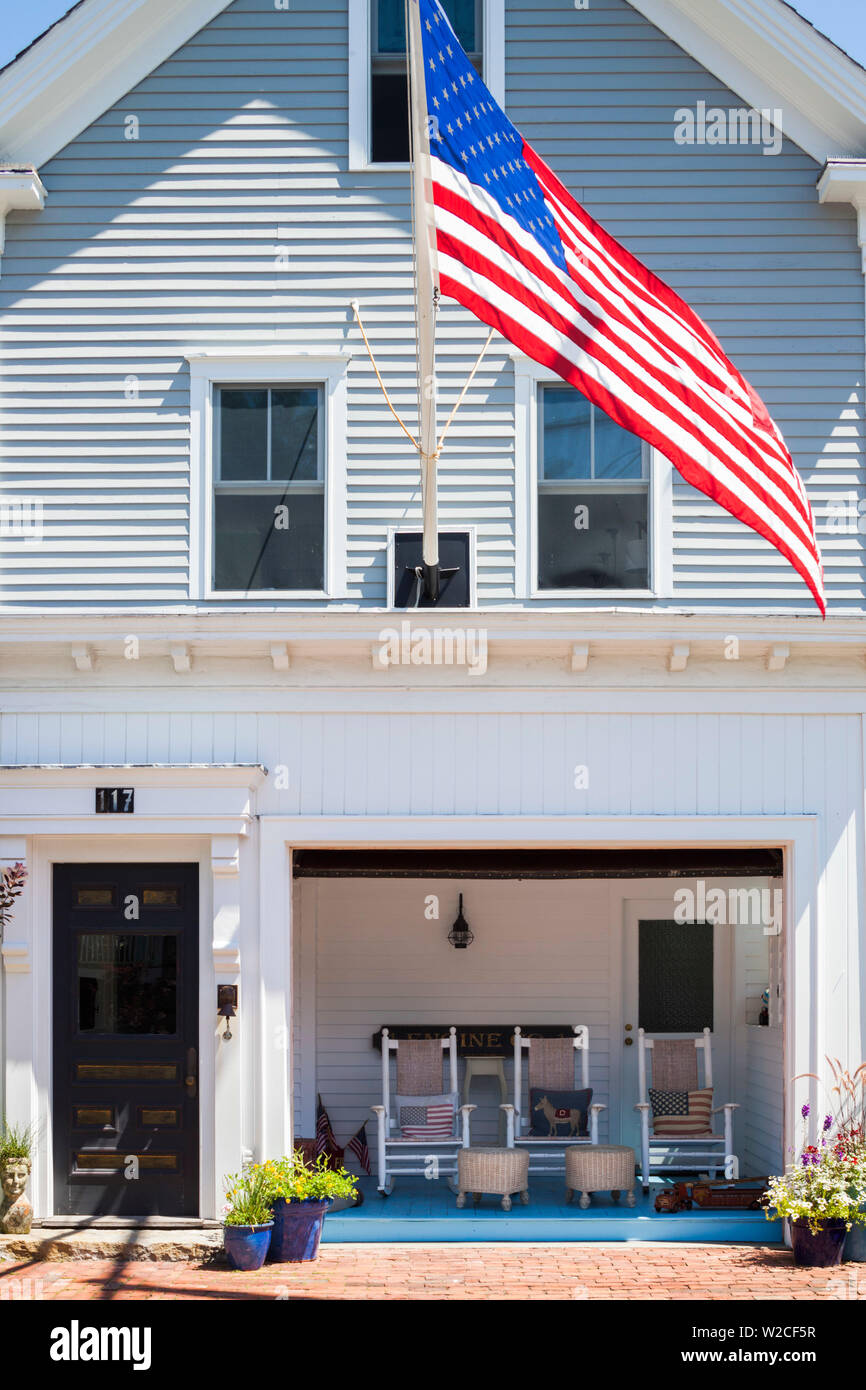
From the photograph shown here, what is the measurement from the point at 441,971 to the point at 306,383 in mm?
5298

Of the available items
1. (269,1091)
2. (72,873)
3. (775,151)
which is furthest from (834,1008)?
(775,151)

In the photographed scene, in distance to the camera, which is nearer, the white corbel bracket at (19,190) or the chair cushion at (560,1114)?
the white corbel bracket at (19,190)

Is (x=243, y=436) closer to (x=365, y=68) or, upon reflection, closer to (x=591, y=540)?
(x=591, y=540)

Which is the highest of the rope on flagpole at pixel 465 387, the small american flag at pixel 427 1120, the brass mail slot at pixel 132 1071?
→ the rope on flagpole at pixel 465 387

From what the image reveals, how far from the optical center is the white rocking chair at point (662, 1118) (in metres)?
11.2

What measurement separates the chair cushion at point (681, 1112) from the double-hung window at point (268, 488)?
5079mm

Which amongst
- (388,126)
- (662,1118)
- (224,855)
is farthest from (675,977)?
(388,126)

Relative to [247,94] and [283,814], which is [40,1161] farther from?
[247,94]

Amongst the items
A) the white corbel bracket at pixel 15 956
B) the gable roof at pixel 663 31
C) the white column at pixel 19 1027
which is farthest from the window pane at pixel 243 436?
the white corbel bracket at pixel 15 956

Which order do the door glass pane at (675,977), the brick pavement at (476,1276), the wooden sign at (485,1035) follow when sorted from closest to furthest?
the brick pavement at (476,1276), the wooden sign at (485,1035), the door glass pane at (675,977)

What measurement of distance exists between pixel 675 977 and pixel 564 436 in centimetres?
505

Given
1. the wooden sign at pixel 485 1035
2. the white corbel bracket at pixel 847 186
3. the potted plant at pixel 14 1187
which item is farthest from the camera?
the wooden sign at pixel 485 1035

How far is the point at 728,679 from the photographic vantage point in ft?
32.9

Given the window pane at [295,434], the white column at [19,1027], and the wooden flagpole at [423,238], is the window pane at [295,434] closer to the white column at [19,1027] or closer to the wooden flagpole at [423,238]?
the wooden flagpole at [423,238]
